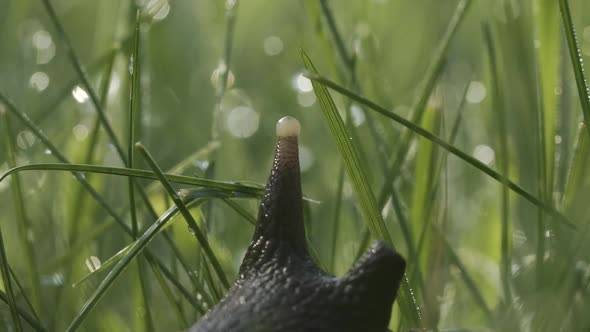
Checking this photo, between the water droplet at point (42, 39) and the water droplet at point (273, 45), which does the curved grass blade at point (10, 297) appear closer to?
the water droplet at point (42, 39)

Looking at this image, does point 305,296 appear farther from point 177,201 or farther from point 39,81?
point 39,81

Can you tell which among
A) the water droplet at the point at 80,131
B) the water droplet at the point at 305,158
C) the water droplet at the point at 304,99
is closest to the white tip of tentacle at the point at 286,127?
the water droplet at the point at 80,131

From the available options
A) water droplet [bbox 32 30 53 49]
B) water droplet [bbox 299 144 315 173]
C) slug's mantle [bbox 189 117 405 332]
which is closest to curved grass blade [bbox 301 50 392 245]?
slug's mantle [bbox 189 117 405 332]

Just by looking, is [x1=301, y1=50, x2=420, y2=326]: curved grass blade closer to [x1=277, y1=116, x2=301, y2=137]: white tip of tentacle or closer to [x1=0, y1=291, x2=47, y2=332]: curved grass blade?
[x1=277, y1=116, x2=301, y2=137]: white tip of tentacle

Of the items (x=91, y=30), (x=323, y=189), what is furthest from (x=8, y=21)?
(x=323, y=189)

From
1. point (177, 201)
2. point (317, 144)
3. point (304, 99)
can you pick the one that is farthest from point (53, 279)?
point (304, 99)

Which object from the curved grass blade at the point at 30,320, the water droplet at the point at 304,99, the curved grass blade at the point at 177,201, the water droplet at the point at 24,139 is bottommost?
the curved grass blade at the point at 30,320
